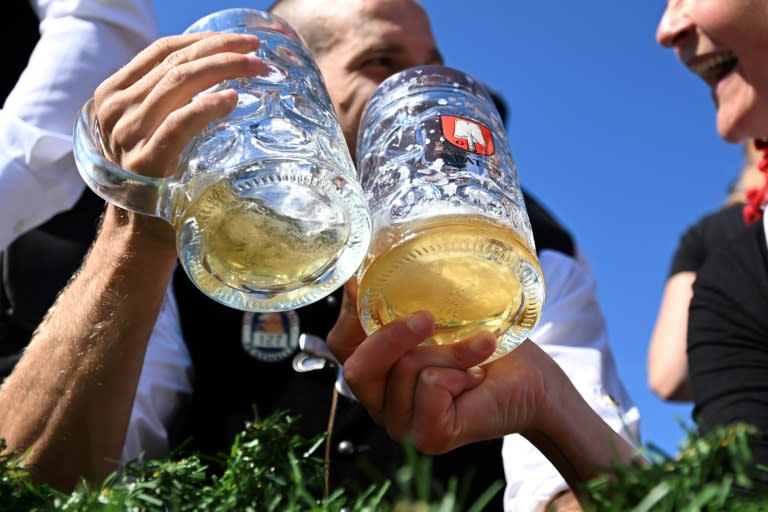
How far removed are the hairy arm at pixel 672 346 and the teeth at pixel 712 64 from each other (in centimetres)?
48

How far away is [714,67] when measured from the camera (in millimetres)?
1504

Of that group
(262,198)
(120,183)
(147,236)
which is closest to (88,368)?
(147,236)

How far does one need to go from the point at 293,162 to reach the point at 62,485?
1.73ft

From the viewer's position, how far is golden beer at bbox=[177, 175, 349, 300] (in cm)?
65

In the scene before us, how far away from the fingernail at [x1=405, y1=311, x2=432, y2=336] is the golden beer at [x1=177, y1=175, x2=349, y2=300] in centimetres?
8

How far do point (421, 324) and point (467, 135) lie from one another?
17 cm

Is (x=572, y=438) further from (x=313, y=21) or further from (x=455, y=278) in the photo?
(x=313, y=21)

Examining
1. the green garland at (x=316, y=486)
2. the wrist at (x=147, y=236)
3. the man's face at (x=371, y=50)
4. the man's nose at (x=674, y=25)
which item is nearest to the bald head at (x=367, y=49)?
the man's face at (x=371, y=50)

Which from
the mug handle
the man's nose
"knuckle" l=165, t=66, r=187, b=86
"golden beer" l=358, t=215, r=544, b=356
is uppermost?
the man's nose

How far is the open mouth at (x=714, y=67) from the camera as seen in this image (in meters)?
1.49

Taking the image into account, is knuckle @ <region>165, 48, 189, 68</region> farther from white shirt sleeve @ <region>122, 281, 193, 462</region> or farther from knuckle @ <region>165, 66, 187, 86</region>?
white shirt sleeve @ <region>122, 281, 193, 462</region>

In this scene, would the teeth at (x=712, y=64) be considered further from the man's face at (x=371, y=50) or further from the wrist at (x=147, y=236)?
the wrist at (x=147, y=236)

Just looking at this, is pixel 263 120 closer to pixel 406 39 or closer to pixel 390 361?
pixel 390 361

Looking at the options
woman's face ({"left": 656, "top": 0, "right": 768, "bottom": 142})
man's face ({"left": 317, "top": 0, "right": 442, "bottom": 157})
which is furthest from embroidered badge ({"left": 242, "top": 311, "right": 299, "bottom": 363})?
woman's face ({"left": 656, "top": 0, "right": 768, "bottom": 142})
